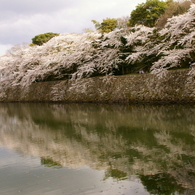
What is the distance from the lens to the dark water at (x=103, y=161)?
10.3ft

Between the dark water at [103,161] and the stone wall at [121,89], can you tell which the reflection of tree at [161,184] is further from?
the stone wall at [121,89]

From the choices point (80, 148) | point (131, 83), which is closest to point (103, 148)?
point (80, 148)

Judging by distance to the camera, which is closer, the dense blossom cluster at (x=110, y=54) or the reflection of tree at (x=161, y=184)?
the reflection of tree at (x=161, y=184)

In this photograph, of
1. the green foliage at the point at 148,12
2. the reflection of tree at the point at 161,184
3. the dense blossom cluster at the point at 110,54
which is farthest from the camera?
the green foliage at the point at 148,12

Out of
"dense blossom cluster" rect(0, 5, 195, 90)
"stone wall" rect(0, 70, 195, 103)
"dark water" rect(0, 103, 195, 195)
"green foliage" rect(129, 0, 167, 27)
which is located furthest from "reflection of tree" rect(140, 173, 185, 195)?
"green foliage" rect(129, 0, 167, 27)

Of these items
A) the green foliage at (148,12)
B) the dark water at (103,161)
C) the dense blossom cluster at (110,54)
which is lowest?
the dark water at (103,161)

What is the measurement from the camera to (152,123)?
738 cm

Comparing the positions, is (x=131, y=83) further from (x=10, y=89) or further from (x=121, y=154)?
(x=10, y=89)

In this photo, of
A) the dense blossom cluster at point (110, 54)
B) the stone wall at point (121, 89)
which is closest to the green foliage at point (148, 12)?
the dense blossom cluster at point (110, 54)

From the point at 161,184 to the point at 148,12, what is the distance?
29.5m

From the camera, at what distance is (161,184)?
307 cm

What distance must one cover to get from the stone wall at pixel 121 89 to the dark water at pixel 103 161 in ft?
20.7

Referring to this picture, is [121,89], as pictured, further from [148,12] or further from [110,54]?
[148,12]

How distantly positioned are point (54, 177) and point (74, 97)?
15692 millimetres
